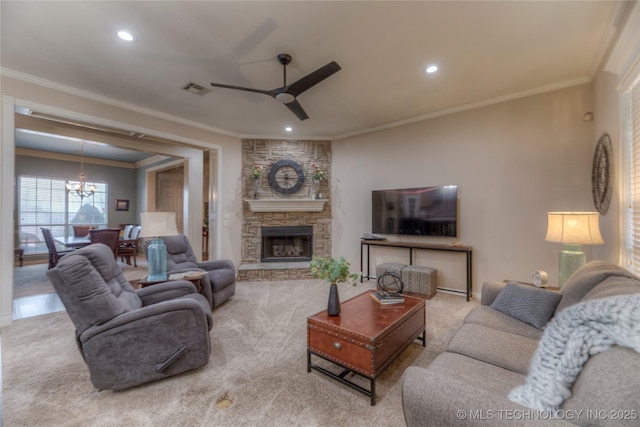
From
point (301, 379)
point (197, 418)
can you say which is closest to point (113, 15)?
point (197, 418)

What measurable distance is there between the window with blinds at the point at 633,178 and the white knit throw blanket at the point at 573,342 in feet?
6.06

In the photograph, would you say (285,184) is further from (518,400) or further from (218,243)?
(518,400)

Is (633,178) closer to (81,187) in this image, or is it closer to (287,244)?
(287,244)

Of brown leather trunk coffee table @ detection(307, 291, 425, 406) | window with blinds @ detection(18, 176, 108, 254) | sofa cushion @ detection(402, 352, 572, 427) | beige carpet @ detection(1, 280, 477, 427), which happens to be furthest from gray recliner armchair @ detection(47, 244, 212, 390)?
window with blinds @ detection(18, 176, 108, 254)

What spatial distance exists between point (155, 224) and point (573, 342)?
3294 millimetres

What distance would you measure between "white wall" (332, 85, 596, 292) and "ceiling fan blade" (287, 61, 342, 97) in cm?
245

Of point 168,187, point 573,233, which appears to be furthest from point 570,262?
point 168,187

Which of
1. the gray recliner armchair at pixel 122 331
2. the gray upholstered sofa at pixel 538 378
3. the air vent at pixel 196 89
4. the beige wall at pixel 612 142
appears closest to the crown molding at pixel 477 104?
the beige wall at pixel 612 142

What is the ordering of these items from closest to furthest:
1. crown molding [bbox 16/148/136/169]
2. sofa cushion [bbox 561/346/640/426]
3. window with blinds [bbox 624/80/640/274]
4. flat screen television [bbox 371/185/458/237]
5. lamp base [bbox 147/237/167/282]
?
sofa cushion [bbox 561/346/640/426]
window with blinds [bbox 624/80/640/274]
lamp base [bbox 147/237/167/282]
flat screen television [bbox 371/185/458/237]
crown molding [bbox 16/148/136/169]

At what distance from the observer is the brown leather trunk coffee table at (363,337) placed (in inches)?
67.5

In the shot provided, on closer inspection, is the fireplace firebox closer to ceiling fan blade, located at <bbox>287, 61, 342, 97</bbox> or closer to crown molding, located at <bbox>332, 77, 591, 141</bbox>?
crown molding, located at <bbox>332, 77, 591, 141</bbox>

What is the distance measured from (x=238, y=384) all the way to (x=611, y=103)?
4.03 metres

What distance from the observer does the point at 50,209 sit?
22.8 feet

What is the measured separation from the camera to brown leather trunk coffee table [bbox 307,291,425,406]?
5.62 feet
